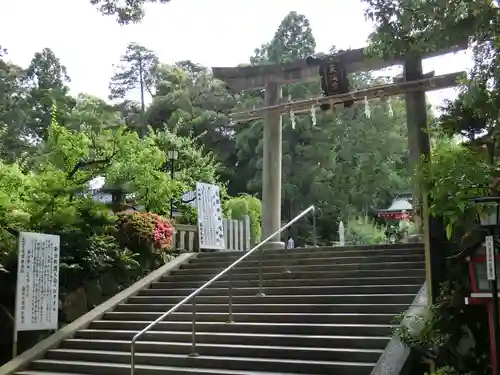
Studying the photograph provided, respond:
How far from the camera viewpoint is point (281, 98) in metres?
12.9

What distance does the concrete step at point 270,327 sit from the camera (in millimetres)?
7062

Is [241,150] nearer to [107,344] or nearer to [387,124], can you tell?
[387,124]

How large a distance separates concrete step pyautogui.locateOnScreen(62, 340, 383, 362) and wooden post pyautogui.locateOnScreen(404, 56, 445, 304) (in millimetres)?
1124

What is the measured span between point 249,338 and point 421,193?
10.0 ft

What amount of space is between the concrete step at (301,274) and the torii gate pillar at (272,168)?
2.29 m

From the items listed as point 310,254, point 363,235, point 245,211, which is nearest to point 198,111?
point 245,211

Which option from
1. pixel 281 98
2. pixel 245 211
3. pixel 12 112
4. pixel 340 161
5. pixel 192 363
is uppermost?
pixel 12 112

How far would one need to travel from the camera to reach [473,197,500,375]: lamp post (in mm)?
4672

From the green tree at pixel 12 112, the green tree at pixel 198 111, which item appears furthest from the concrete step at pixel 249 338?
the green tree at pixel 12 112

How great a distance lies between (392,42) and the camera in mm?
5039

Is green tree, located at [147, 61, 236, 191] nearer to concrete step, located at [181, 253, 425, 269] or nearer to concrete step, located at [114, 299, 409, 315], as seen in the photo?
concrete step, located at [181, 253, 425, 269]

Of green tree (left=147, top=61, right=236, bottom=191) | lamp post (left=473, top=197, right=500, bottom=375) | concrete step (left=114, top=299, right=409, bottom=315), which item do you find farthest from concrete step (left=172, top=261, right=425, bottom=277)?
green tree (left=147, top=61, right=236, bottom=191)

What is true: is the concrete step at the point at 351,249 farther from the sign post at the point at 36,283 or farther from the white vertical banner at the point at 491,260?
the white vertical banner at the point at 491,260

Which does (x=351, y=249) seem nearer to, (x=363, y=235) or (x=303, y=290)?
(x=303, y=290)
